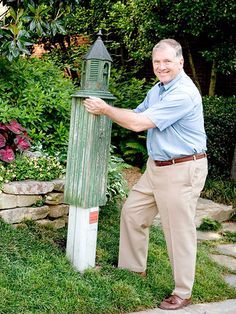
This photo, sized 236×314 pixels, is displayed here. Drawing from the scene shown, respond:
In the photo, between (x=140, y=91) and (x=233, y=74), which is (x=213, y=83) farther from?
(x=140, y=91)

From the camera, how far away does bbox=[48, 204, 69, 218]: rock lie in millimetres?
4750

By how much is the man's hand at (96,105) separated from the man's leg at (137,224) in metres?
0.64

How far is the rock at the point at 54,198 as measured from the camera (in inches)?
185

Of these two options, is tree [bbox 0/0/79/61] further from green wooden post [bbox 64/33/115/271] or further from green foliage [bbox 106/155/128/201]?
green foliage [bbox 106/155/128/201]

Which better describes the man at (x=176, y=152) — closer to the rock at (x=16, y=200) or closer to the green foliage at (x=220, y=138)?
the rock at (x=16, y=200)

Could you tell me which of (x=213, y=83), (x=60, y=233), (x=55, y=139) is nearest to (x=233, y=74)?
(x=213, y=83)

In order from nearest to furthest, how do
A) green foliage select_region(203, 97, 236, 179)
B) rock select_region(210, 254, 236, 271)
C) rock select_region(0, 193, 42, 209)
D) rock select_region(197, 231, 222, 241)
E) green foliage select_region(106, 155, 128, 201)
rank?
rock select_region(0, 193, 42, 209) → rock select_region(210, 254, 236, 271) → green foliage select_region(106, 155, 128, 201) → rock select_region(197, 231, 222, 241) → green foliage select_region(203, 97, 236, 179)

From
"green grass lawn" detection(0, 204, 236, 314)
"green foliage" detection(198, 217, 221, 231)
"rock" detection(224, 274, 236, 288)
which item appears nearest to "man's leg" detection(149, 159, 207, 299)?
"green grass lawn" detection(0, 204, 236, 314)

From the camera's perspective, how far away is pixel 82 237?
397cm

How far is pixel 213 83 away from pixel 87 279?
634 cm

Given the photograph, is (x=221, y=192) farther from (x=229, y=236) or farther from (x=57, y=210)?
(x=57, y=210)

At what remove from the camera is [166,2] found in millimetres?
8336

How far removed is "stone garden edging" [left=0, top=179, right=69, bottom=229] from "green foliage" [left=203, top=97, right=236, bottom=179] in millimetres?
3473

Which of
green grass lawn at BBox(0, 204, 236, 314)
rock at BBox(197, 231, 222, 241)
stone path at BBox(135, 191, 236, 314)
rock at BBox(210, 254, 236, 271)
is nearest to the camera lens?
green grass lawn at BBox(0, 204, 236, 314)
